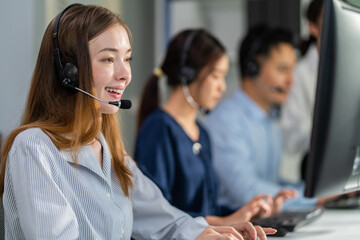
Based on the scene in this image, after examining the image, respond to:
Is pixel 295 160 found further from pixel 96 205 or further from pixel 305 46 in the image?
pixel 96 205

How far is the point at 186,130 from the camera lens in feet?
5.57

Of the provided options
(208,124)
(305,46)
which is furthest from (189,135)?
(305,46)

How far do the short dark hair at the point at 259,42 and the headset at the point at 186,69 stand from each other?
0.50m

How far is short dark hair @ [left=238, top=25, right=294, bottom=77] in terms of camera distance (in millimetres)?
2135

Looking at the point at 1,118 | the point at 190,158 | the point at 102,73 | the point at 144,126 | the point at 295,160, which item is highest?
the point at 102,73

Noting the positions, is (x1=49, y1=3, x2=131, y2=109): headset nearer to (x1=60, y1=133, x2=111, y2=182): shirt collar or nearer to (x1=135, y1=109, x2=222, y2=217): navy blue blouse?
(x1=60, y1=133, x2=111, y2=182): shirt collar

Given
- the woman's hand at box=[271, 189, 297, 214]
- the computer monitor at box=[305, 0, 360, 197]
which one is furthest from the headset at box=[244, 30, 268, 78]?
the computer monitor at box=[305, 0, 360, 197]

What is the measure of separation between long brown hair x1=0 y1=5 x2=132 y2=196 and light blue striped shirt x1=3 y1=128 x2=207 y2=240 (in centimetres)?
A: 3

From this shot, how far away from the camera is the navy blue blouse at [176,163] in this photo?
1553mm

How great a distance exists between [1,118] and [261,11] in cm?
212

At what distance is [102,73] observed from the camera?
91 centimetres

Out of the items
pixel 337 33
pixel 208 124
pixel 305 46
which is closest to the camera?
pixel 337 33

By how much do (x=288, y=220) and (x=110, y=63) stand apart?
633mm

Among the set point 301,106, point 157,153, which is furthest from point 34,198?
point 301,106
